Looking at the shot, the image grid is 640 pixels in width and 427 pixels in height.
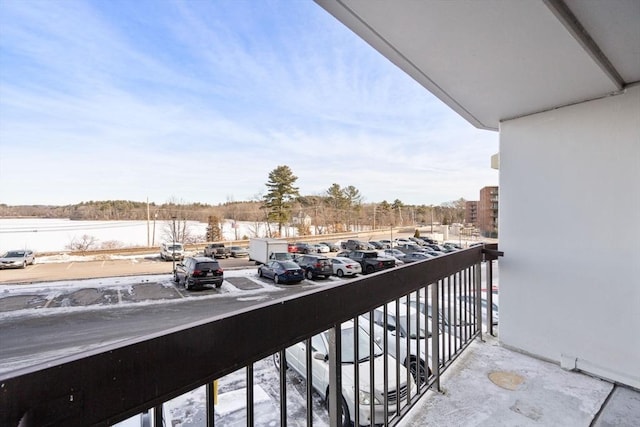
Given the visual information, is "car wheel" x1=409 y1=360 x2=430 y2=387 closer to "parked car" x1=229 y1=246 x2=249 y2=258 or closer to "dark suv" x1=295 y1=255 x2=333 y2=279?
"dark suv" x1=295 y1=255 x2=333 y2=279

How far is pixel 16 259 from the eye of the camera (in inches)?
505

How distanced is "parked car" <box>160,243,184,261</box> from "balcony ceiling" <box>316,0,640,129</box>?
49.6 feet

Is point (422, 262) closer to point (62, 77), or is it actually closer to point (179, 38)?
point (179, 38)

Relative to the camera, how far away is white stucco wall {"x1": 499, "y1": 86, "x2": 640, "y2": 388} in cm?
162

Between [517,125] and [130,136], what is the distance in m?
19.7

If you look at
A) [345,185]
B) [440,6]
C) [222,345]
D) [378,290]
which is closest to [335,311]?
[378,290]

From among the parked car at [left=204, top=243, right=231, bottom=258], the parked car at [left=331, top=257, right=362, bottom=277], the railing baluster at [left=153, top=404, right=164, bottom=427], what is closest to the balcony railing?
the railing baluster at [left=153, top=404, right=164, bottom=427]

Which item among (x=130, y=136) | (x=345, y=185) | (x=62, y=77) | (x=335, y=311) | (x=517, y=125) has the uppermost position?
(x=62, y=77)

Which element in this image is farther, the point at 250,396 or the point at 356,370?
the point at 356,370

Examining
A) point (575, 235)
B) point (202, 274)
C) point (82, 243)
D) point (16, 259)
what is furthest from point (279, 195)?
point (575, 235)

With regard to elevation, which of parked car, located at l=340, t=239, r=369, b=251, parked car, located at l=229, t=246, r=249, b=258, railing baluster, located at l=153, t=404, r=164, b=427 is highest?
railing baluster, located at l=153, t=404, r=164, b=427

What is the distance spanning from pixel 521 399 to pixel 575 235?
40.6 inches

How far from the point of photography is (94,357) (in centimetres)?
38

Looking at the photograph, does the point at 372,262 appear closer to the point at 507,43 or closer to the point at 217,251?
the point at 217,251
